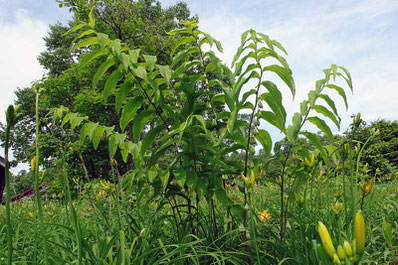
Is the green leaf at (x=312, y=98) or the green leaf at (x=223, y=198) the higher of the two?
the green leaf at (x=312, y=98)

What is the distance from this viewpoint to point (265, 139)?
59.8 inches

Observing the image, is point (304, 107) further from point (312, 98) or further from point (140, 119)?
point (140, 119)

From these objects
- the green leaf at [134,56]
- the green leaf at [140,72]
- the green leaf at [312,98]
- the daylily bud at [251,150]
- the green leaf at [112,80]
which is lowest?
the daylily bud at [251,150]

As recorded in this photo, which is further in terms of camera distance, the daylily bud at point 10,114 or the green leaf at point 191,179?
the green leaf at point 191,179

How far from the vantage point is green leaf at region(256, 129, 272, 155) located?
4.94 ft

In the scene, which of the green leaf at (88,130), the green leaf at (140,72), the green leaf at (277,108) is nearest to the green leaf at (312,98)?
the green leaf at (277,108)

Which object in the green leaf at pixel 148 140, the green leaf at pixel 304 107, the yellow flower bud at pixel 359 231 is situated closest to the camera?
the yellow flower bud at pixel 359 231

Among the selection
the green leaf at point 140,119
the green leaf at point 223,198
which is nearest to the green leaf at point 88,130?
the green leaf at point 140,119

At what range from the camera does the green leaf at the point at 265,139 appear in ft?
4.94

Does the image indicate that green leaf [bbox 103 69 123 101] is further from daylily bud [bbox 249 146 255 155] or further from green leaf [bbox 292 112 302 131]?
green leaf [bbox 292 112 302 131]

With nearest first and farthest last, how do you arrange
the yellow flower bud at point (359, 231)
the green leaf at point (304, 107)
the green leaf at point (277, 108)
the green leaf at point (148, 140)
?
the yellow flower bud at point (359, 231) < the green leaf at point (277, 108) < the green leaf at point (304, 107) < the green leaf at point (148, 140)

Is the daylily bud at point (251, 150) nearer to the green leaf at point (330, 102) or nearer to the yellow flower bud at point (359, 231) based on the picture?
the green leaf at point (330, 102)

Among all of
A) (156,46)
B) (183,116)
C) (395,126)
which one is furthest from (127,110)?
(395,126)

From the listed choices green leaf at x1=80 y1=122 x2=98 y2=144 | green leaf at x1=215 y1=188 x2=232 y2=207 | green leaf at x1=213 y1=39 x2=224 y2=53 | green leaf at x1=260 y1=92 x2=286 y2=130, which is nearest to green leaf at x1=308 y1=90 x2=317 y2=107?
green leaf at x1=260 y1=92 x2=286 y2=130
